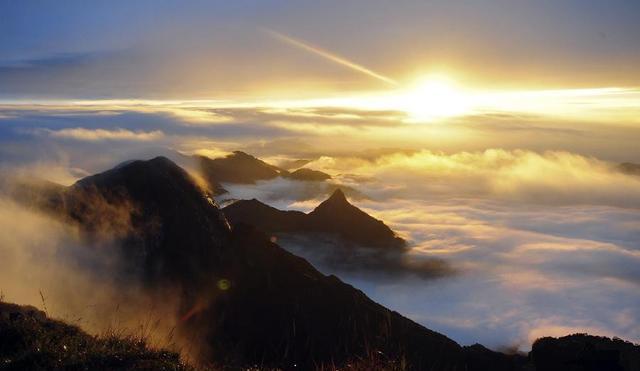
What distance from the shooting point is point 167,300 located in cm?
5128

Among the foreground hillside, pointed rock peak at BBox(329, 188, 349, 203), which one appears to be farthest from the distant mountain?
the foreground hillside

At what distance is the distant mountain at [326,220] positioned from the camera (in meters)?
172

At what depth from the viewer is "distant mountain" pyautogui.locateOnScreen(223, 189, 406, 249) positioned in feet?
563

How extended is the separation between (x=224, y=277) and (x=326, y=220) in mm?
127664

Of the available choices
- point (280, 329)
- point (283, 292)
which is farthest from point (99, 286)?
point (283, 292)

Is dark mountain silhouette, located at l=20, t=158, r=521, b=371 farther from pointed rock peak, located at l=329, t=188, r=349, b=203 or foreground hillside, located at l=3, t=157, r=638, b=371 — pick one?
pointed rock peak, located at l=329, t=188, r=349, b=203

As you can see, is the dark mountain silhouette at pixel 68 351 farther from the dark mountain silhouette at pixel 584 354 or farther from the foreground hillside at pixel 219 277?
the foreground hillside at pixel 219 277

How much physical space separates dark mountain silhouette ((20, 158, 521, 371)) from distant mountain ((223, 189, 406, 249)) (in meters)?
100

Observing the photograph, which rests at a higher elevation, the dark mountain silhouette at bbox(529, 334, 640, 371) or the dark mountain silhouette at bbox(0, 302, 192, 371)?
the dark mountain silhouette at bbox(0, 302, 192, 371)

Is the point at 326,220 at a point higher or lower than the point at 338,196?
lower

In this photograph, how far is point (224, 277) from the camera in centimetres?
6175

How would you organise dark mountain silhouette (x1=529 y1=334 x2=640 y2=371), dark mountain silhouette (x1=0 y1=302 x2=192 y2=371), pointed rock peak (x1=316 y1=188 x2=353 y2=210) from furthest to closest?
pointed rock peak (x1=316 y1=188 x2=353 y2=210)
dark mountain silhouette (x1=529 y1=334 x2=640 y2=371)
dark mountain silhouette (x1=0 y1=302 x2=192 y2=371)

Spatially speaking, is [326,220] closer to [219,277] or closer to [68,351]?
[219,277]

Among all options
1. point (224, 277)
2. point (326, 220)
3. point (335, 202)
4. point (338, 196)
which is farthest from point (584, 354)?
point (335, 202)
